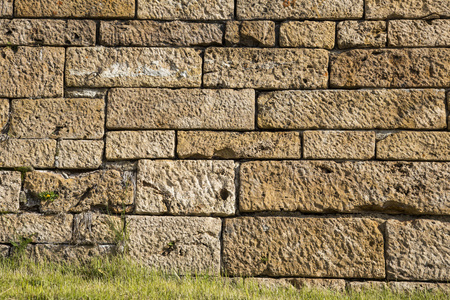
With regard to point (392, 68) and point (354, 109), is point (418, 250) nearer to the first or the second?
point (354, 109)

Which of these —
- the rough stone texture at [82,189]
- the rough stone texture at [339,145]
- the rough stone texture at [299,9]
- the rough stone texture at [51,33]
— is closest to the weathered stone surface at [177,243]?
the rough stone texture at [82,189]

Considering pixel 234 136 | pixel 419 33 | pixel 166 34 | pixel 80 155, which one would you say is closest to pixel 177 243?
pixel 234 136

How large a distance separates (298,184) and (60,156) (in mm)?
2105

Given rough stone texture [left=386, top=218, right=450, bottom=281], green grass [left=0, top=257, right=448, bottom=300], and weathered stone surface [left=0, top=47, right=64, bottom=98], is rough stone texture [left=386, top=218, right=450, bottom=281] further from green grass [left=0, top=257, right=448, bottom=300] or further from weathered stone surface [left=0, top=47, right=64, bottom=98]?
weathered stone surface [left=0, top=47, right=64, bottom=98]

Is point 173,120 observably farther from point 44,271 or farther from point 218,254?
point 44,271

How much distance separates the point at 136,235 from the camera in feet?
10.7

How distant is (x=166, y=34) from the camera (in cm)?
346

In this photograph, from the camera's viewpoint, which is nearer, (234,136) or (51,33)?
(234,136)

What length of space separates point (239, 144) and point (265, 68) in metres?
0.72

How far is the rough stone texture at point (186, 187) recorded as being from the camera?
3291 millimetres

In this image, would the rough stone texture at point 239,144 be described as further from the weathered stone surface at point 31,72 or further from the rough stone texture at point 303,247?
the weathered stone surface at point 31,72

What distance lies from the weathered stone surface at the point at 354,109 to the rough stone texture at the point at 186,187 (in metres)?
0.61

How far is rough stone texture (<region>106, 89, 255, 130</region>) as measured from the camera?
3.37m

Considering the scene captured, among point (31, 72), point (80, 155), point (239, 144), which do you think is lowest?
point (80, 155)
